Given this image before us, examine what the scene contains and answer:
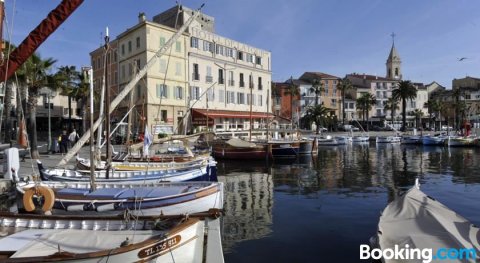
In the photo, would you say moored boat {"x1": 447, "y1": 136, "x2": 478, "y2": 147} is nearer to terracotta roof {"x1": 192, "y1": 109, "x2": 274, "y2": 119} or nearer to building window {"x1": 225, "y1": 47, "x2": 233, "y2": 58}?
terracotta roof {"x1": 192, "y1": 109, "x2": 274, "y2": 119}

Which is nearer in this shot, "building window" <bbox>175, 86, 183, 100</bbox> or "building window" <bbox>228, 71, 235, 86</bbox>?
"building window" <bbox>175, 86, 183, 100</bbox>

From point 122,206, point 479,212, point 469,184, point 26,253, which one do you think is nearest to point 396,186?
point 469,184

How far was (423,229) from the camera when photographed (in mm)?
8352

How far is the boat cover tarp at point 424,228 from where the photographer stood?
756 cm

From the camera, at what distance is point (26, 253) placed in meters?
7.30

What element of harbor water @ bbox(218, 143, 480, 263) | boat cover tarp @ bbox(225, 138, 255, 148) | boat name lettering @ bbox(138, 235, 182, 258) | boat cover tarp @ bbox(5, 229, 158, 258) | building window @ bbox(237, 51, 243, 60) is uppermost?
building window @ bbox(237, 51, 243, 60)

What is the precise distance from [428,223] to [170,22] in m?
59.2

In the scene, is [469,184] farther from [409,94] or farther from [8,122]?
[409,94]

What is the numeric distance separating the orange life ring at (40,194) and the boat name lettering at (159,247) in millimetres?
4798

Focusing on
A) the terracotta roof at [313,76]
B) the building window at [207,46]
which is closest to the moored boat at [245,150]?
the building window at [207,46]

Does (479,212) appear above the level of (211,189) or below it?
below

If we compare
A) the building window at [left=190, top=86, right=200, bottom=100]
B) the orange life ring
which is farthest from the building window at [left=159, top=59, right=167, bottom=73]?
the orange life ring

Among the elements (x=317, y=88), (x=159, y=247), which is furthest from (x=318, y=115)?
(x=159, y=247)

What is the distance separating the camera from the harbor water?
37.6 feet
